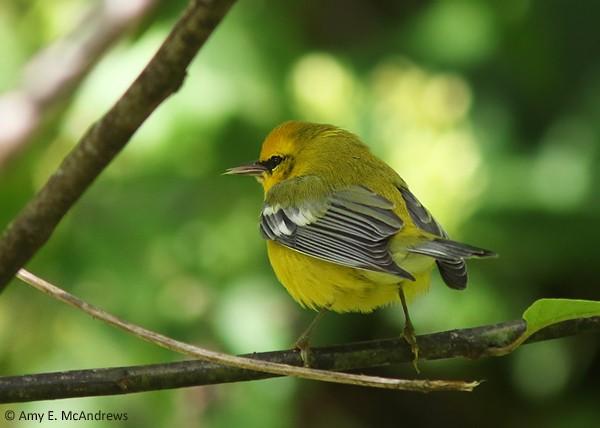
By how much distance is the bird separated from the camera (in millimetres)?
3076

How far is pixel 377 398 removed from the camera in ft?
18.3

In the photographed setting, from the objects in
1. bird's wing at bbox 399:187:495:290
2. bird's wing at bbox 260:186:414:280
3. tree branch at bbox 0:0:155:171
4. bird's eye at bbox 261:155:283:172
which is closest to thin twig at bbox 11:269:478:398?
bird's wing at bbox 399:187:495:290

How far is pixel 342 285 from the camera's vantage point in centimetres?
323

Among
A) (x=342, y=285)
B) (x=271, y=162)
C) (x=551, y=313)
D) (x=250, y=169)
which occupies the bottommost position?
(x=551, y=313)

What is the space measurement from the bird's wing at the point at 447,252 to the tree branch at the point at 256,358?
0.28 m

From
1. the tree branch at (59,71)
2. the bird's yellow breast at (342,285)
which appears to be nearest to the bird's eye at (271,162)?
the bird's yellow breast at (342,285)

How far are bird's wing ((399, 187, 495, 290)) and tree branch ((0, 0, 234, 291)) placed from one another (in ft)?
4.54

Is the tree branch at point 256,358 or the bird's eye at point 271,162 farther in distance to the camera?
the bird's eye at point 271,162

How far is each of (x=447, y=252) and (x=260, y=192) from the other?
71.6 inches

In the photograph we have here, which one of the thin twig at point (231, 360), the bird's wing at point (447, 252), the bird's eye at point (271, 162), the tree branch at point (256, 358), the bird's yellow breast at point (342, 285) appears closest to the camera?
the thin twig at point (231, 360)

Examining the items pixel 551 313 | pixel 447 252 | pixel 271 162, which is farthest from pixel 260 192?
→ pixel 551 313

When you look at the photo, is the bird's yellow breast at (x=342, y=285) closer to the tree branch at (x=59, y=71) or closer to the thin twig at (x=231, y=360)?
the thin twig at (x=231, y=360)

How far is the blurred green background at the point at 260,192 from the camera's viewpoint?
159 inches

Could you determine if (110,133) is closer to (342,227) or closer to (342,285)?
(342,285)
